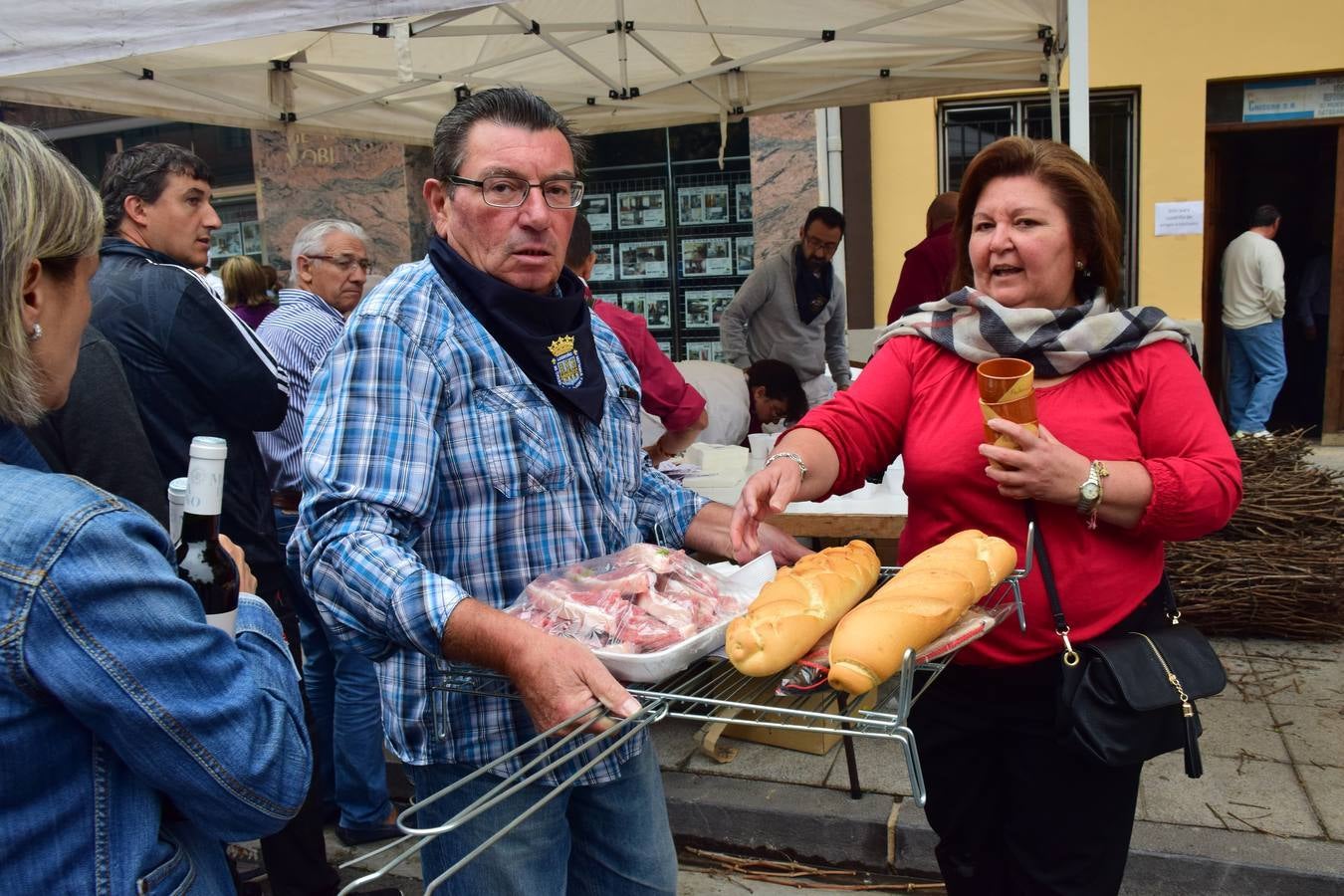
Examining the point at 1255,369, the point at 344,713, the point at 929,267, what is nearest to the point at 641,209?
the point at 929,267

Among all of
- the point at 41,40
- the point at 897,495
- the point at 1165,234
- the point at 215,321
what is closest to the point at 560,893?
the point at 215,321

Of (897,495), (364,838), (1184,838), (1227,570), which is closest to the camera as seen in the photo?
(1184,838)

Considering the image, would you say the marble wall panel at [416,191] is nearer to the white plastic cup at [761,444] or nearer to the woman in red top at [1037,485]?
the white plastic cup at [761,444]

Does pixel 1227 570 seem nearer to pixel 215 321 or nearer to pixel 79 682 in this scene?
pixel 215 321

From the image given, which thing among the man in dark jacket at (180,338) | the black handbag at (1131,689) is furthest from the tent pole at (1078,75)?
the man in dark jacket at (180,338)

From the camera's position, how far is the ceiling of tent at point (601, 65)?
5.59m

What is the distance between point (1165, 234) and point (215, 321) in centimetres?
862

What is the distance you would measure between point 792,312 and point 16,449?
6188 mm

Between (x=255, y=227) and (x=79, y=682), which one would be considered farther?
(x=255, y=227)

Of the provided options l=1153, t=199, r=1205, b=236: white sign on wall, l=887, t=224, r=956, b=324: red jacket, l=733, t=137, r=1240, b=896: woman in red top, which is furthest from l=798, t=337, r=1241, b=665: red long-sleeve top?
l=1153, t=199, r=1205, b=236: white sign on wall

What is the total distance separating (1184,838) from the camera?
11.2 ft

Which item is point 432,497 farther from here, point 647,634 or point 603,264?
point 603,264

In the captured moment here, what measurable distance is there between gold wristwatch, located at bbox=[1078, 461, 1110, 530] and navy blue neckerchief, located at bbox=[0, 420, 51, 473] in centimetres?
168

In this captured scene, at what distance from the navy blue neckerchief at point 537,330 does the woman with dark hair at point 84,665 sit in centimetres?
63
